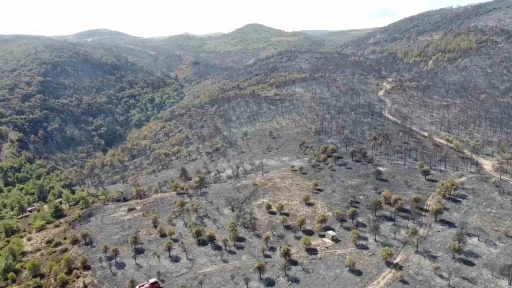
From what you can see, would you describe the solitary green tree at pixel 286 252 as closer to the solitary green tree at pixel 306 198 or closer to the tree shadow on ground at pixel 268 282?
the tree shadow on ground at pixel 268 282

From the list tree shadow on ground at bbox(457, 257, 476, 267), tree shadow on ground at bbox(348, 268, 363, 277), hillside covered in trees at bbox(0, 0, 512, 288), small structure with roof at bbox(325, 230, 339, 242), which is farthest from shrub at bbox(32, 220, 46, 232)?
tree shadow on ground at bbox(457, 257, 476, 267)

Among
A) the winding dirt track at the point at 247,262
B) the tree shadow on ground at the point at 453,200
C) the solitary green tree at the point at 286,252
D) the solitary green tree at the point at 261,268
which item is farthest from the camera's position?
the tree shadow on ground at the point at 453,200

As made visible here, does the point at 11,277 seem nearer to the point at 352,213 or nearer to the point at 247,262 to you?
the point at 247,262

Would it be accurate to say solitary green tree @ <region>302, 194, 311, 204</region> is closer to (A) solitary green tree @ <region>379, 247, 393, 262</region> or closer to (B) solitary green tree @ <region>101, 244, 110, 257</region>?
(A) solitary green tree @ <region>379, 247, 393, 262</region>

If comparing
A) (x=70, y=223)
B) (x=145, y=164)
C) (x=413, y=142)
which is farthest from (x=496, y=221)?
(x=145, y=164)

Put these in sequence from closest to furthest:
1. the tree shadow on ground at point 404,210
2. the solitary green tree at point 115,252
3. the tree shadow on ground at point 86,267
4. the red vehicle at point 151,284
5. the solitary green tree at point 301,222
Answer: the red vehicle at point 151,284 < the tree shadow on ground at point 86,267 < the solitary green tree at point 115,252 < the solitary green tree at point 301,222 < the tree shadow on ground at point 404,210

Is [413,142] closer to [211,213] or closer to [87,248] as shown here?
[211,213]

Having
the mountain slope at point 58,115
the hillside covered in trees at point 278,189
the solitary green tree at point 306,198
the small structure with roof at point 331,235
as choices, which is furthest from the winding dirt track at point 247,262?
the mountain slope at point 58,115

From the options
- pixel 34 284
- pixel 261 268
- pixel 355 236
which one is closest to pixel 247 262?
pixel 261 268

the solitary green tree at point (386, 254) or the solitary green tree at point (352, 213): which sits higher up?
the solitary green tree at point (352, 213)
